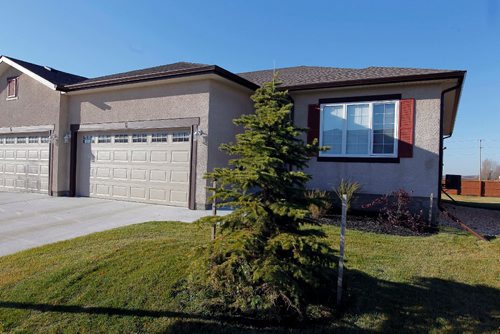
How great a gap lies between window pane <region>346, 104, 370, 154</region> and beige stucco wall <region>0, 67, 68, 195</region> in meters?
10.7

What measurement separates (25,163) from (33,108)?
7.84 feet

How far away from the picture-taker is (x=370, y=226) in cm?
797

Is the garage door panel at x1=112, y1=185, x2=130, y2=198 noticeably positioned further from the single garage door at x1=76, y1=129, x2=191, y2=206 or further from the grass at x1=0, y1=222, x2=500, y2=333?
the grass at x1=0, y1=222, x2=500, y2=333

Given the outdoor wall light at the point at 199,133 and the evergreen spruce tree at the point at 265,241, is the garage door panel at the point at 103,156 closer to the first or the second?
the outdoor wall light at the point at 199,133

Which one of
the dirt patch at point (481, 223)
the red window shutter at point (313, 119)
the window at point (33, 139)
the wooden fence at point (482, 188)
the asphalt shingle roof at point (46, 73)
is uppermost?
the asphalt shingle roof at point (46, 73)

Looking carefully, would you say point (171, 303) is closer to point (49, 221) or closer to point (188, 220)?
point (188, 220)

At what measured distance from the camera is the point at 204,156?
9508 mm

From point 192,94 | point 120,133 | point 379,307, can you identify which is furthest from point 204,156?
point 379,307

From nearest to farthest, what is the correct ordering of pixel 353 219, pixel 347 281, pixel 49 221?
pixel 347 281 < pixel 49 221 < pixel 353 219

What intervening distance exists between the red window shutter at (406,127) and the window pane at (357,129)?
37.8 inches

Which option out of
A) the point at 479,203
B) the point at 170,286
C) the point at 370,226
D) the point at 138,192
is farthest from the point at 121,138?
the point at 479,203

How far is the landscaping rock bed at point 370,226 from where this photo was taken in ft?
24.6

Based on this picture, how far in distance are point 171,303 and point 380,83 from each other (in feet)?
28.0

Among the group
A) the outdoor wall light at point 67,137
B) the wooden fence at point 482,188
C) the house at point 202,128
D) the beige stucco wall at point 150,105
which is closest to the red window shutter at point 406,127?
the house at point 202,128
